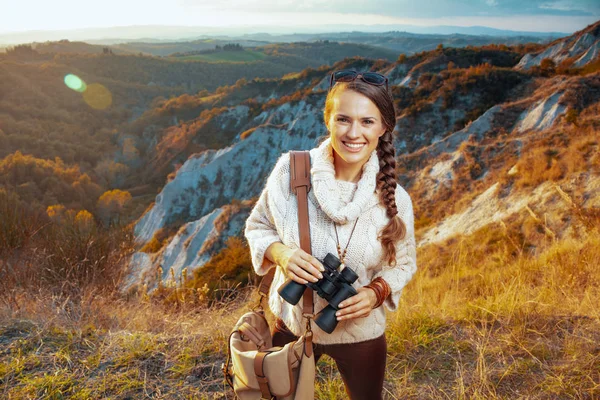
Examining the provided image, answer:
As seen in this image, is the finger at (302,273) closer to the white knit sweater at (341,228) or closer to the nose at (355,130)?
the white knit sweater at (341,228)

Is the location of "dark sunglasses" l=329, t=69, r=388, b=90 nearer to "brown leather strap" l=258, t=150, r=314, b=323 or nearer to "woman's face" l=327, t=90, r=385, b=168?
"woman's face" l=327, t=90, r=385, b=168

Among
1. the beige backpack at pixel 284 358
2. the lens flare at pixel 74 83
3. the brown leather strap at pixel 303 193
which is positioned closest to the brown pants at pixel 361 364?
the beige backpack at pixel 284 358

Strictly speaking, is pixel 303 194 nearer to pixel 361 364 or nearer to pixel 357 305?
pixel 357 305

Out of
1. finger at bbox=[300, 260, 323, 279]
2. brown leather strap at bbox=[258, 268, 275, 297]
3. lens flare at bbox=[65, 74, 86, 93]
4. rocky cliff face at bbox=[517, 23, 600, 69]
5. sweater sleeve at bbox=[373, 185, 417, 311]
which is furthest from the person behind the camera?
lens flare at bbox=[65, 74, 86, 93]

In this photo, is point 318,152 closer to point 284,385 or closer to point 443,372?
point 284,385

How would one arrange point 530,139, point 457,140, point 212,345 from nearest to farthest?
point 212,345, point 530,139, point 457,140

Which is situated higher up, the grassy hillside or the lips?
the grassy hillside

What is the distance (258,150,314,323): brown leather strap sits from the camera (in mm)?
1687

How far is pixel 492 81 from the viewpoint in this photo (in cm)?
2916

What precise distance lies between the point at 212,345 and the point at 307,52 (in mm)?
169314

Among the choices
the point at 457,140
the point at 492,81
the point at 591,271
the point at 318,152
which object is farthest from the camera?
the point at 492,81

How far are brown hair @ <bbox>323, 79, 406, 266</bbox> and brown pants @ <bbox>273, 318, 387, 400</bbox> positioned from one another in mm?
433

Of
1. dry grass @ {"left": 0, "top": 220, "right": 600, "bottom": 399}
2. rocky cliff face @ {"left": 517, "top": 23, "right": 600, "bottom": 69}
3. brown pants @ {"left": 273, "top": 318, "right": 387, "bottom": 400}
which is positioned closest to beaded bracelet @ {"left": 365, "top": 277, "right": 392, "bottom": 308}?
brown pants @ {"left": 273, "top": 318, "right": 387, "bottom": 400}

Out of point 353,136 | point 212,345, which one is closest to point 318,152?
point 353,136
